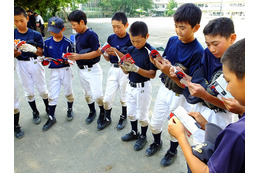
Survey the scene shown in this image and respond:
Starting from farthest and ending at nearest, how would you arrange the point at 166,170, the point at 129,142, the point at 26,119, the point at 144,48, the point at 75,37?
the point at 26,119, the point at 75,37, the point at 129,142, the point at 144,48, the point at 166,170

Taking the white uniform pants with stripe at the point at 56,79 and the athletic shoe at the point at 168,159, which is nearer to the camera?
the athletic shoe at the point at 168,159

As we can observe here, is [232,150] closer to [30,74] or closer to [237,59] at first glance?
[237,59]

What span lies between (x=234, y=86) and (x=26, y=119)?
3791 millimetres

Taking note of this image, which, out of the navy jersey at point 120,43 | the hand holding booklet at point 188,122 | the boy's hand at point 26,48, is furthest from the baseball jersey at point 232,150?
the boy's hand at point 26,48

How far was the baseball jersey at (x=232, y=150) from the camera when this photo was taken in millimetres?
847

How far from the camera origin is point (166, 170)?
94.7 inches

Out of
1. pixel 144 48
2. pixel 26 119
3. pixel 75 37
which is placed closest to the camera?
pixel 144 48

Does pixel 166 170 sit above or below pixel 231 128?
below

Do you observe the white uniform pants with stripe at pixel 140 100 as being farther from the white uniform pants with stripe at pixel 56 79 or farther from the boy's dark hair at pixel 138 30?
the white uniform pants with stripe at pixel 56 79

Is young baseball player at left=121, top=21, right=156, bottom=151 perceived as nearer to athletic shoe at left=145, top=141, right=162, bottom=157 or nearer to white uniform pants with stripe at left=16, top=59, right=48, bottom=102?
athletic shoe at left=145, top=141, right=162, bottom=157

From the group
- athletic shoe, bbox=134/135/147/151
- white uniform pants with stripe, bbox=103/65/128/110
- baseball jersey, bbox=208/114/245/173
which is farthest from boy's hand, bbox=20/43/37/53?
baseball jersey, bbox=208/114/245/173

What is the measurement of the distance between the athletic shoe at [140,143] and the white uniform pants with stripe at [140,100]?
0.76ft
